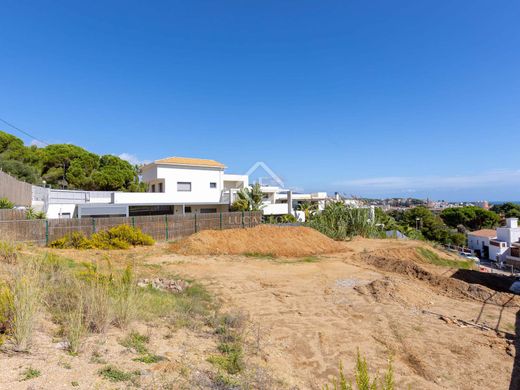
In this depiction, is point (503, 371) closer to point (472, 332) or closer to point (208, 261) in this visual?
point (472, 332)

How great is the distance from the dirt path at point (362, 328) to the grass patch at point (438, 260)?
8380 millimetres

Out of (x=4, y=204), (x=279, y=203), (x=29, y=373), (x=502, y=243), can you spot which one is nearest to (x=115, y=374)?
(x=29, y=373)

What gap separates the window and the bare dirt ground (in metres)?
19.2

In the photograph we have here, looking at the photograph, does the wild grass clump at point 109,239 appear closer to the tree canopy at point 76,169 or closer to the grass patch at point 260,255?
the grass patch at point 260,255

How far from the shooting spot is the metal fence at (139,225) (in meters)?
14.7

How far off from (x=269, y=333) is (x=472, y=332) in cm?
398

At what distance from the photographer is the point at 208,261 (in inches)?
527

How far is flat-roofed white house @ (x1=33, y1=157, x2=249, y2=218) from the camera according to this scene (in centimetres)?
2273

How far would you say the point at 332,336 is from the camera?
223 inches

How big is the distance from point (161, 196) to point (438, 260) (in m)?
21.4

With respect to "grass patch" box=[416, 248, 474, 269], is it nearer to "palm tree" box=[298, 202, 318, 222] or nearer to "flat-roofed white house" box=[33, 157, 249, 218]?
"palm tree" box=[298, 202, 318, 222]

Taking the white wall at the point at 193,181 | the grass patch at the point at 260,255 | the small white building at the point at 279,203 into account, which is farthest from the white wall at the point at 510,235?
the grass patch at the point at 260,255

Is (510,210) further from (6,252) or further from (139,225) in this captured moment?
(6,252)

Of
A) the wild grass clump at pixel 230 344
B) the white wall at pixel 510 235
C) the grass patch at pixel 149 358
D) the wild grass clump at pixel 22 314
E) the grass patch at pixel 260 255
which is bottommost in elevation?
the white wall at pixel 510 235
